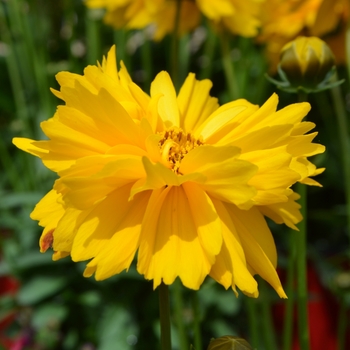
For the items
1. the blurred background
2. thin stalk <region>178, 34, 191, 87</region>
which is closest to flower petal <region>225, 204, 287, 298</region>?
the blurred background

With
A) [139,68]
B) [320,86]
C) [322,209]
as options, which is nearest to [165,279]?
[320,86]

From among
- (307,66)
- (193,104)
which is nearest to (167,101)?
(193,104)

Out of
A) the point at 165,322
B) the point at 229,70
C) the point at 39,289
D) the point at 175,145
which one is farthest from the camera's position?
the point at 39,289

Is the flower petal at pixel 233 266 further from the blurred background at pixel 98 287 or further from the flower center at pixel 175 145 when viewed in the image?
the blurred background at pixel 98 287

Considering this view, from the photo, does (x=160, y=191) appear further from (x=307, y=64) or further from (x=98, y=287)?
(x=98, y=287)

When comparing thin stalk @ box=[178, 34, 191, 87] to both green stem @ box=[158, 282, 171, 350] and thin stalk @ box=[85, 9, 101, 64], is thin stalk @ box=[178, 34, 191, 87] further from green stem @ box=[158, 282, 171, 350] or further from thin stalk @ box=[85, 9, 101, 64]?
green stem @ box=[158, 282, 171, 350]

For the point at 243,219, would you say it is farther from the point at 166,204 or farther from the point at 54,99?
the point at 54,99
